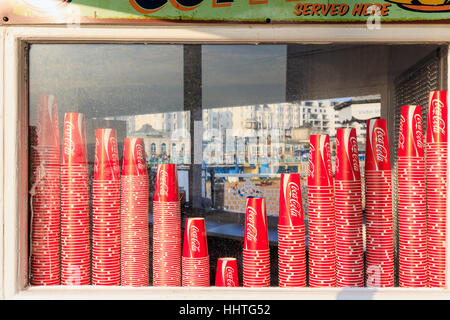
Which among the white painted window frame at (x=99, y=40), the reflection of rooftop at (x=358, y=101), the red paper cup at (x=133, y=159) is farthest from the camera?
the reflection of rooftop at (x=358, y=101)

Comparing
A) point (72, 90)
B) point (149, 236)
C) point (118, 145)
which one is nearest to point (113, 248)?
point (149, 236)

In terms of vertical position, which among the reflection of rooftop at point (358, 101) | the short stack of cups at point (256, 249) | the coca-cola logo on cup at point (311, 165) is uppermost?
the reflection of rooftop at point (358, 101)

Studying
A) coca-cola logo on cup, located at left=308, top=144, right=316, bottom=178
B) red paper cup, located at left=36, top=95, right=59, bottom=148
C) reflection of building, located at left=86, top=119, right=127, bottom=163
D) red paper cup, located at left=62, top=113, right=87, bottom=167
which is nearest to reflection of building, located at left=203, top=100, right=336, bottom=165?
coca-cola logo on cup, located at left=308, top=144, right=316, bottom=178

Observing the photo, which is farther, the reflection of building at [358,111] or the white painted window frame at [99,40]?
the reflection of building at [358,111]

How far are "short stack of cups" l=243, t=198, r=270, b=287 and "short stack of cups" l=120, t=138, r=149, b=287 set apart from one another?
1.27 feet

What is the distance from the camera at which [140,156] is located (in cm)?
150

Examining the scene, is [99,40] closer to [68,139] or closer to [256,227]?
[68,139]

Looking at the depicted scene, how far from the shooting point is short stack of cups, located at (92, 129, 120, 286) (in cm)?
146

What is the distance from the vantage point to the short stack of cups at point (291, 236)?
1432 millimetres

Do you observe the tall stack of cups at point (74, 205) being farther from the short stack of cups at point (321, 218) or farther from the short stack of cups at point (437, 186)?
the short stack of cups at point (437, 186)

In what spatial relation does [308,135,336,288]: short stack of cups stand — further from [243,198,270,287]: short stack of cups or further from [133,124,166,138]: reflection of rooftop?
[133,124,166,138]: reflection of rooftop

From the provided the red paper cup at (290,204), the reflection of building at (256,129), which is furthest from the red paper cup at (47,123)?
the red paper cup at (290,204)

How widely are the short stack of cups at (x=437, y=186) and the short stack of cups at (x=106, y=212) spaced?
1176 millimetres
